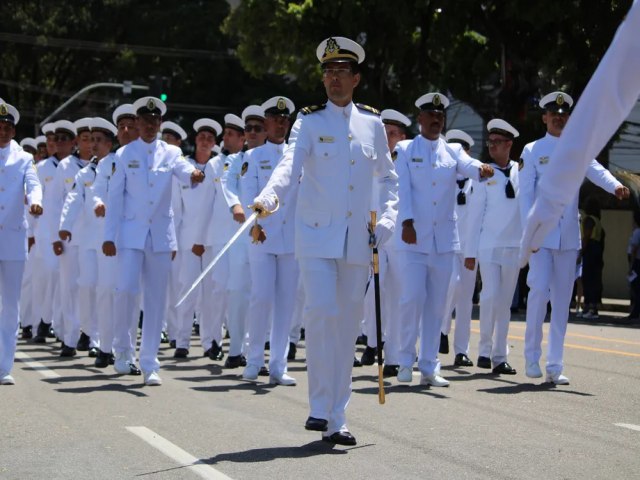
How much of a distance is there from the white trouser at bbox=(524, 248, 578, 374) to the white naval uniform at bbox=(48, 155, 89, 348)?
5.50 meters

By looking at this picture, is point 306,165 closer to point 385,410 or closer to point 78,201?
point 385,410

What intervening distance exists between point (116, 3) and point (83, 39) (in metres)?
2.22

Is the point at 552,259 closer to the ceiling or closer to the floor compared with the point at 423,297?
closer to the ceiling

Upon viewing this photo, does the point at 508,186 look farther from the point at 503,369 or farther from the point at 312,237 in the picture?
the point at 312,237

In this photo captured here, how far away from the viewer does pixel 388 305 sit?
42.9 feet

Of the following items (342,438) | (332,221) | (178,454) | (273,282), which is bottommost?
(178,454)

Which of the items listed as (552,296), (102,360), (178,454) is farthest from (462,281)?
(178,454)

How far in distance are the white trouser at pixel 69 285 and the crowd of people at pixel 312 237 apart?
0.03 meters

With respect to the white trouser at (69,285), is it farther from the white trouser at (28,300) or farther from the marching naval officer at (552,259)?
the marching naval officer at (552,259)

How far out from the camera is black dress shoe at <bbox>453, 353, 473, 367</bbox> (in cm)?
1366

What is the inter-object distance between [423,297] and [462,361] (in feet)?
8.11

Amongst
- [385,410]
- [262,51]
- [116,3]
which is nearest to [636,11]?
[385,410]

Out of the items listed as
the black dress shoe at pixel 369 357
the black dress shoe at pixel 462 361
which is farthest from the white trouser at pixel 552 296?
the black dress shoe at pixel 369 357

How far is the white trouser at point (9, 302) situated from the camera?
11352mm
